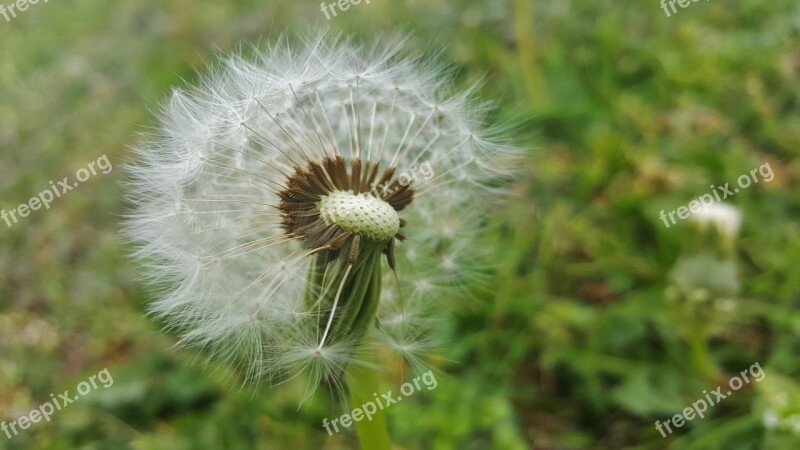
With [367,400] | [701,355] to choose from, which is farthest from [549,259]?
[367,400]

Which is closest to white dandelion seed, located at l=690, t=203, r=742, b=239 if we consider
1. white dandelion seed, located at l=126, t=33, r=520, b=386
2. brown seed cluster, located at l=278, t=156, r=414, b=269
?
white dandelion seed, located at l=126, t=33, r=520, b=386

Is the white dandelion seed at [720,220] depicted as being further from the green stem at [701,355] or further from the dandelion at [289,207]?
the dandelion at [289,207]

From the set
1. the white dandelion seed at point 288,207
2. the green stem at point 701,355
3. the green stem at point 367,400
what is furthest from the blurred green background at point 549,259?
the green stem at point 367,400

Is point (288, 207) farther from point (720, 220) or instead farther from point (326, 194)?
point (720, 220)

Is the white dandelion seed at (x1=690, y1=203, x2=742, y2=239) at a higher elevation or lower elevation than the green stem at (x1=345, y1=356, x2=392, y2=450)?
higher

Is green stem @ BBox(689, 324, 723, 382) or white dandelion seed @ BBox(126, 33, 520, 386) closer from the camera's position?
white dandelion seed @ BBox(126, 33, 520, 386)

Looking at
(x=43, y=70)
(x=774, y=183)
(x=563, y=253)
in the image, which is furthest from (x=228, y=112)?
(x=43, y=70)

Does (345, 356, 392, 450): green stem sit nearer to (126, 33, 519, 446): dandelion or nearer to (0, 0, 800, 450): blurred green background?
(126, 33, 519, 446): dandelion
